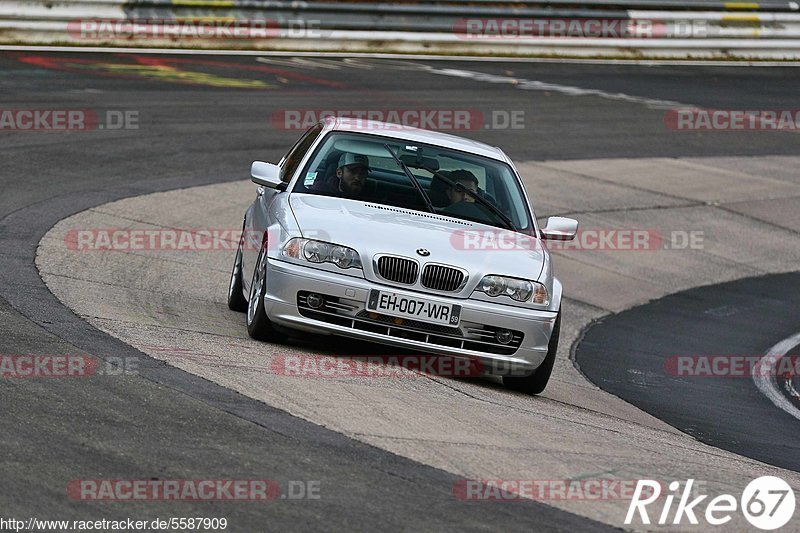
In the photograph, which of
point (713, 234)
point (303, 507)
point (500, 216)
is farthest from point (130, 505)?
point (713, 234)

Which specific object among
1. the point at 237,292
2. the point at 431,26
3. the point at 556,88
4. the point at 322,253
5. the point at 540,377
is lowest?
the point at 540,377

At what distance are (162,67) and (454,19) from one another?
294 inches

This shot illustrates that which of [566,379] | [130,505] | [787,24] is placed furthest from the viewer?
[787,24]

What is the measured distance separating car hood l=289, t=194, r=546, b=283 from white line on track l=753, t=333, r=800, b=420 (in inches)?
118

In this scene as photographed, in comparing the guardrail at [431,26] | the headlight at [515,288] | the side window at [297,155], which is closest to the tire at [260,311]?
the side window at [297,155]

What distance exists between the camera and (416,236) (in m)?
8.71

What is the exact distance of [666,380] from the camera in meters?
11.5

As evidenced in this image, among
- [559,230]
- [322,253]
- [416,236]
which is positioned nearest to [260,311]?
[322,253]

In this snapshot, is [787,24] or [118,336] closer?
[118,336]

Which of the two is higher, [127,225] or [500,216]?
[500,216]

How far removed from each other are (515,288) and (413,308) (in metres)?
0.70

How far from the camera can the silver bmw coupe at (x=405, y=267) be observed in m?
8.49

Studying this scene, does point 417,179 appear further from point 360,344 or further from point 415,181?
point 360,344

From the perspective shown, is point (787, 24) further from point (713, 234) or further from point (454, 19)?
point (713, 234)
